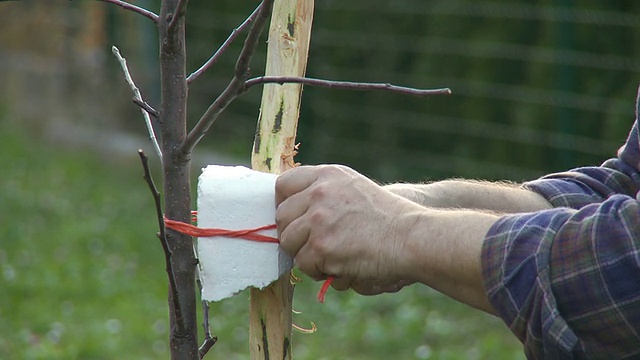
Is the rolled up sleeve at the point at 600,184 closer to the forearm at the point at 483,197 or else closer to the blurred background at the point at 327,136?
the forearm at the point at 483,197

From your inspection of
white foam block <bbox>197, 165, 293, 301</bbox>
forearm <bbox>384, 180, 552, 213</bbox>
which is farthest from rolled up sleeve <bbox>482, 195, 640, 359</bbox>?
forearm <bbox>384, 180, 552, 213</bbox>

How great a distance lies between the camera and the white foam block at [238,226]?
189 cm

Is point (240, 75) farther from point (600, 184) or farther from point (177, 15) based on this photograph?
point (600, 184)

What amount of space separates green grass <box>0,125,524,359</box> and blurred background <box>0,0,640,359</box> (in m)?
0.01

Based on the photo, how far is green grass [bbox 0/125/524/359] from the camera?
452 centimetres

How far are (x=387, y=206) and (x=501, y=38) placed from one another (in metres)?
4.52

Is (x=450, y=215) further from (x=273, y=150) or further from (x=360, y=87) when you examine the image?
(x=273, y=150)

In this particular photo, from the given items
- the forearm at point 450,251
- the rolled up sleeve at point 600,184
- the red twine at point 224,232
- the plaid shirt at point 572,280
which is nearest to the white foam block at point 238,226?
the red twine at point 224,232

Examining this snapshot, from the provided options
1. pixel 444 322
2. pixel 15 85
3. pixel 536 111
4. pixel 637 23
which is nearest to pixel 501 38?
pixel 536 111

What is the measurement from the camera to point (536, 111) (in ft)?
19.5

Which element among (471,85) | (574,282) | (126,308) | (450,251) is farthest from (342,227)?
(471,85)

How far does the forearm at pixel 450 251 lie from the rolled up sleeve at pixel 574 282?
3cm

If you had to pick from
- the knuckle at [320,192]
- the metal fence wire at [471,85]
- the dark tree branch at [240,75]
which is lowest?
the metal fence wire at [471,85]

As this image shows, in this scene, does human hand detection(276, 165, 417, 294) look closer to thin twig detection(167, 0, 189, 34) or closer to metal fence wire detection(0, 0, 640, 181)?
thin twig detection(167, 0, 189, 34)
